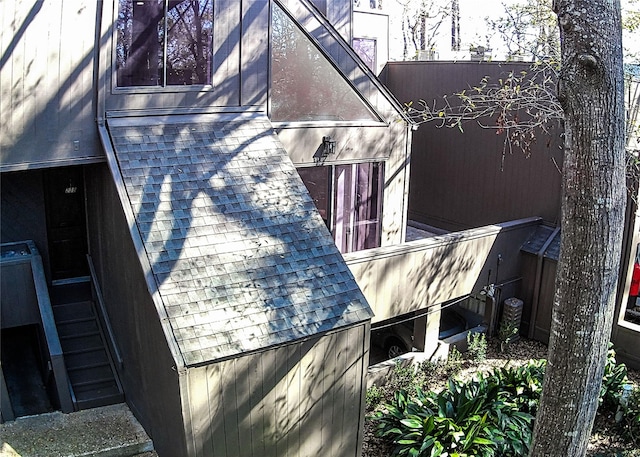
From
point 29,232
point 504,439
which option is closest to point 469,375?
point 504,439

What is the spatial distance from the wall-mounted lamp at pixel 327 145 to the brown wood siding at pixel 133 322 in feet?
10.6

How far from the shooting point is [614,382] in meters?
8.03

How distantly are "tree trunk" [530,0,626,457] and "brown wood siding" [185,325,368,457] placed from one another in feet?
6.76

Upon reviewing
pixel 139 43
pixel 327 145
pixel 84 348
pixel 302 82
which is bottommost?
pixel 84 348

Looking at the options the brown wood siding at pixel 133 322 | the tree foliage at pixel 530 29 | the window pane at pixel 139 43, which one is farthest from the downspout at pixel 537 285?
the window pane at pixel 139 43

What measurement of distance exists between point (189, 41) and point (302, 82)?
1.79m

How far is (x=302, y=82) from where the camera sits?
28.6 feet

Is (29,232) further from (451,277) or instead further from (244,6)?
(451,277)

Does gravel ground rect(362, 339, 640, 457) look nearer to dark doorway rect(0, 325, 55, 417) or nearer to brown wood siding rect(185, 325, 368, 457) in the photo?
brown wood siding rect(185, 325, 368, 457)

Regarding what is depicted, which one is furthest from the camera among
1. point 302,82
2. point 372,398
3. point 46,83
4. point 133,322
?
point 302,82

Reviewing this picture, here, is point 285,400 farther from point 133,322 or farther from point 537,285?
point 537,285

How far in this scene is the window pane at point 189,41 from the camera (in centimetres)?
746

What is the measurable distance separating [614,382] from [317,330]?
4.48 meters

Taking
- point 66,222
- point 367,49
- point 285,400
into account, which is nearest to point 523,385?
point 285,400
